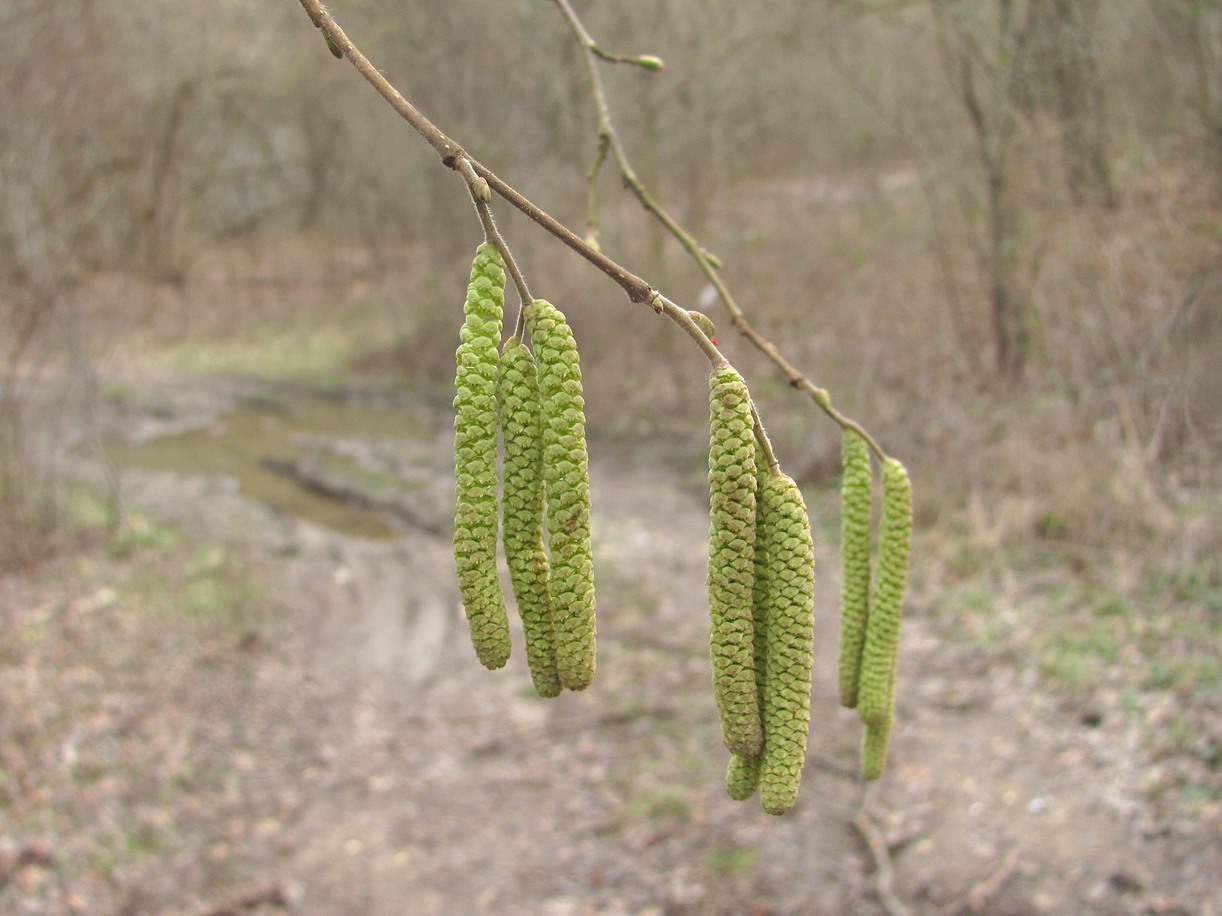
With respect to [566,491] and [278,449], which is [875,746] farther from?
[278,449]

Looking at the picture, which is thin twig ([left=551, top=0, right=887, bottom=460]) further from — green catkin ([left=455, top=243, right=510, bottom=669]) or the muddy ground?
the muddy ground

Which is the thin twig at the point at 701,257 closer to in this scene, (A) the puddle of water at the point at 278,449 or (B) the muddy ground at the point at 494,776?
(B) the muddy ground at the point at 494,776

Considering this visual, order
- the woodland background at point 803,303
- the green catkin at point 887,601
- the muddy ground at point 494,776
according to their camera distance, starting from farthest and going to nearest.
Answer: the woodland background at point 803,303
the muddy ground at point 494,776
the green catkin at point 887,601

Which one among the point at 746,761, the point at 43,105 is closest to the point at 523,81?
the point at 43,105

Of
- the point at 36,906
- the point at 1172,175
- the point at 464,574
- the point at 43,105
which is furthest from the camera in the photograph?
the point at 43,105

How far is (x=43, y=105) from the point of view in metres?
7.45

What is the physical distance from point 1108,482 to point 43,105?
7453mm

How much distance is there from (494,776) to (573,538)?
4793mm

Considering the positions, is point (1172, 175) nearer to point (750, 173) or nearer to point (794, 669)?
point (750, 173)

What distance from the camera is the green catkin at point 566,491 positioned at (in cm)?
80

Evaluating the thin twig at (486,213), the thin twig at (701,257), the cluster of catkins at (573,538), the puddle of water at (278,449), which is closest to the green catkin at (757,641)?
the cluster of catkins at (573,538)

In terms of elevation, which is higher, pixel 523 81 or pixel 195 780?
pixel 523 81

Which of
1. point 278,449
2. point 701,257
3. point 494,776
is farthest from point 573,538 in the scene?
point 278,449

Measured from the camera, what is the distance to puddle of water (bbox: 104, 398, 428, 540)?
8.82 metres
